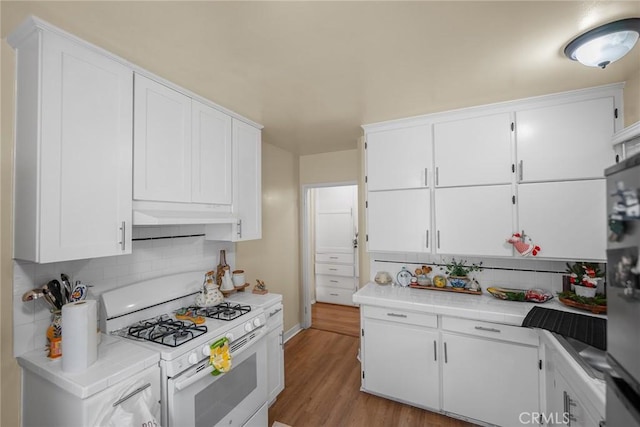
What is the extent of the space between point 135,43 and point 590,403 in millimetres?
2765

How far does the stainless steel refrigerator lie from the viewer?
698mm

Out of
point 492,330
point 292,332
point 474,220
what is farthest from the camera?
point 292,332

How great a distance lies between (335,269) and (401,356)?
2.78 metres

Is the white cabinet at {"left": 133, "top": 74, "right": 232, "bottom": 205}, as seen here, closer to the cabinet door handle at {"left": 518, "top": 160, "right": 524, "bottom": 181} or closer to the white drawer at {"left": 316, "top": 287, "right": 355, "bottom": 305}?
the cabinet door handle at {"left": 518, "top": 160, "right": 524, "bottom": 181}

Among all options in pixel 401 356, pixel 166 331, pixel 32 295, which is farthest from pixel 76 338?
pixel 401 356

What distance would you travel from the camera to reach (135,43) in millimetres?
1418

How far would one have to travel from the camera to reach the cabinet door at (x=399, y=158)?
8.32ft

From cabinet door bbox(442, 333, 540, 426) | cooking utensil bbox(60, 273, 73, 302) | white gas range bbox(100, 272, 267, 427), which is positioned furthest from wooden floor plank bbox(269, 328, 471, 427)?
cooking utensil bbox(60, 273, 73, 302)

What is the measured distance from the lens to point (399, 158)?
263 cm

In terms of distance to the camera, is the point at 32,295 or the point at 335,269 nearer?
the point at 32,295

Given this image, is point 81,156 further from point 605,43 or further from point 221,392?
point 605,43

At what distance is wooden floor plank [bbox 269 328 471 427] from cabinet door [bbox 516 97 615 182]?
6.94ft

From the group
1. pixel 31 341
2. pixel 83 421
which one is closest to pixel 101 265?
pixel 31 341

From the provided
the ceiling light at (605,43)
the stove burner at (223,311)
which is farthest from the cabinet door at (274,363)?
the ceiling light at (605,43)
